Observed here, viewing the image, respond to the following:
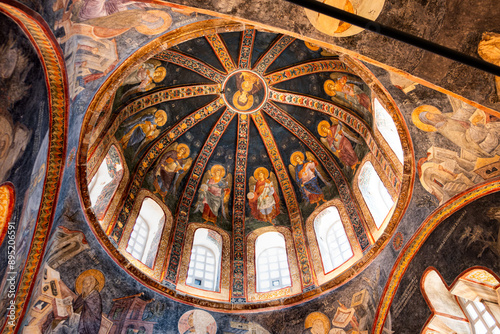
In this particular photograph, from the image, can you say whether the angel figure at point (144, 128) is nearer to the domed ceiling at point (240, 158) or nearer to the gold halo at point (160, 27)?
the domed ceiling at point (240, 158)

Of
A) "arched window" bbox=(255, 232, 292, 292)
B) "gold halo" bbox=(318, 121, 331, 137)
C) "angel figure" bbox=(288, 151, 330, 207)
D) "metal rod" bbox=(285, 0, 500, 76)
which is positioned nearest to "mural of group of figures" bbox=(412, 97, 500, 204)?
"metal rod" bbox=(285, 0, 500, 76)

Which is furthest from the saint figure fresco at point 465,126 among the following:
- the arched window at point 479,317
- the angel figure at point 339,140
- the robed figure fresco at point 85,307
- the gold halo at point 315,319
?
the robed figure fresco at point 85,307

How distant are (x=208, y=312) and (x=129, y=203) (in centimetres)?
399

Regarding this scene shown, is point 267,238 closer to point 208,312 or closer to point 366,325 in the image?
point 208,312

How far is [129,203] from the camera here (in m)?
13.6

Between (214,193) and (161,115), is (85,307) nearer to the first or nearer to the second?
(214,193)

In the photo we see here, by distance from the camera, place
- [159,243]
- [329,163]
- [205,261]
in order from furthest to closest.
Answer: [329,163] → [205,261] → [159,243]

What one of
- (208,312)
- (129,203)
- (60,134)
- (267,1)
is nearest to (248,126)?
(129,203)

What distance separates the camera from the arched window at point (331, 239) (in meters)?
13.3

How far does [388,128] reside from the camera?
11.8 meters

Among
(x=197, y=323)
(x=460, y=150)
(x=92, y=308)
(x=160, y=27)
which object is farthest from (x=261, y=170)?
(x=160, y=27)

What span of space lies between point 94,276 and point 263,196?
21.9ft

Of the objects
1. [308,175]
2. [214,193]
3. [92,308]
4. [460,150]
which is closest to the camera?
[460,150]

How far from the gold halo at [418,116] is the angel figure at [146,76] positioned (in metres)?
7.66
